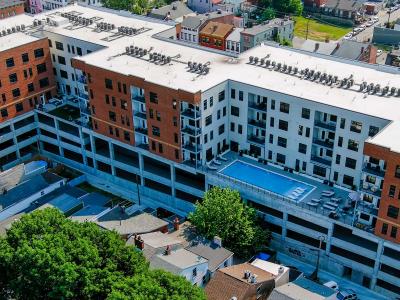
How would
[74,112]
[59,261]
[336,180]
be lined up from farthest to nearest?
[74,112] → [336,180] → [59,261]

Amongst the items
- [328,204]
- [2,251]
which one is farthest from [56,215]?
[328,204]

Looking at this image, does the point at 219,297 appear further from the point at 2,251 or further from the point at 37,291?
the point at 2,251

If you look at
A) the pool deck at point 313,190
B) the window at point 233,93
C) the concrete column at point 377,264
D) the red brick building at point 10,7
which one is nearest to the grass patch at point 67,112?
the pool deck at point 313,190

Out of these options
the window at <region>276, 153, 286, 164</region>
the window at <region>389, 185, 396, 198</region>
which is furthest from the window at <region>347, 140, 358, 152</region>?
the window at <region>276, 153, 286, 164</region>

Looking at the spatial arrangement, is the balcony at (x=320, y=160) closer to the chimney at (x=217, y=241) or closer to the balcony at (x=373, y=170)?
the balcony at (x=373, y=170)

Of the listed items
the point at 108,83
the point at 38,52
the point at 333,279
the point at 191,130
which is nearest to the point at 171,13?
the point at 38,52

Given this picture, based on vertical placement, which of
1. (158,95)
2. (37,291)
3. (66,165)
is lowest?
(66,165)
